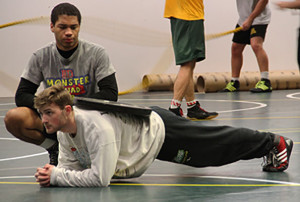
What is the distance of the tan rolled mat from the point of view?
31.4ft

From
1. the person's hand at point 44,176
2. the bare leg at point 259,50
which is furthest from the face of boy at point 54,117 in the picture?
the bare leg at point 259,50

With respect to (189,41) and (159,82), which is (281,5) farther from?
(159,82)

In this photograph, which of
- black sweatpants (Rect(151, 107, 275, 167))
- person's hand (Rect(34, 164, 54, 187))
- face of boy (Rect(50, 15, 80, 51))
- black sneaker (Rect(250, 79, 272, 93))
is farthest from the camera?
black sneaker (Rect(250, 79, 272, 93))

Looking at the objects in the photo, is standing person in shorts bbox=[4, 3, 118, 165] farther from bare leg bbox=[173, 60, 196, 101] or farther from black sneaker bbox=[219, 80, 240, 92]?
black sneaker bbox=[219, 80, 240, 92]

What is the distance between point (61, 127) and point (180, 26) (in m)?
2.99

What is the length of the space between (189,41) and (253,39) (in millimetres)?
3007

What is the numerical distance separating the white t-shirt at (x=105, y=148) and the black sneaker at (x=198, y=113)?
259 cm

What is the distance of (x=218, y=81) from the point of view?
962 centimetres

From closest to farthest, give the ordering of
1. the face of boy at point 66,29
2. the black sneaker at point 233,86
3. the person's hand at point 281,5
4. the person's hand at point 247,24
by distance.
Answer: the person's hand at point 281,5, the face of boy at point 66,29, the person's hand at point 247,24, the black sneaker at point 233,86

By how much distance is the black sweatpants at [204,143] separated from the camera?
320 centimetres

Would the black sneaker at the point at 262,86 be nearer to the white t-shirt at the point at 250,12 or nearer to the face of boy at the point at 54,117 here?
the white t-shirt at the point at 250,12

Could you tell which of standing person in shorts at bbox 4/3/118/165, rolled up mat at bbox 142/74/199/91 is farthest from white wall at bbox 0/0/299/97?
standing person in shorts at bbox 4/3/118/165

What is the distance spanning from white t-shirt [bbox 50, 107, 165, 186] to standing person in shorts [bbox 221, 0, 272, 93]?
548 centimetres

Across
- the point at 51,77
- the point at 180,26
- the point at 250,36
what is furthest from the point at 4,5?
the point at 51,77
